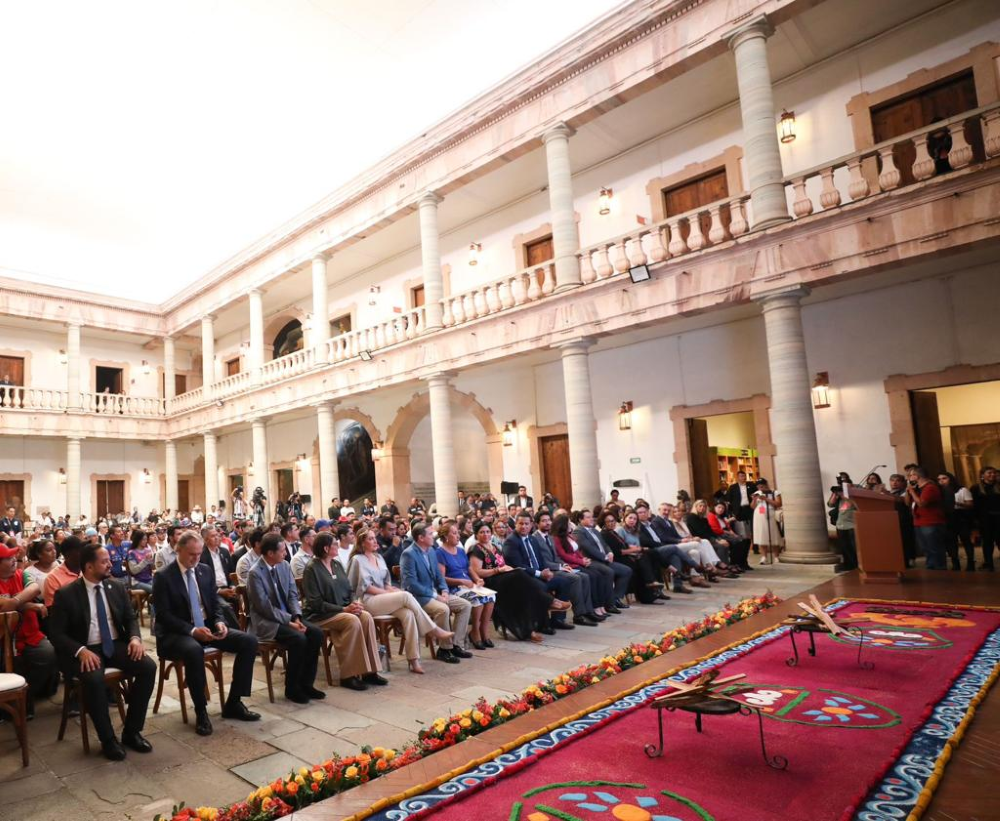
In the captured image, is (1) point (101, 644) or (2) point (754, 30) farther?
(2) point (754, 30)

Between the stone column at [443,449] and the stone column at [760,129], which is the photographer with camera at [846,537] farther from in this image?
the stone column at [443,449]

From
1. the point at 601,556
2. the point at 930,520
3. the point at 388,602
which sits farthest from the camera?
the point at 930,520

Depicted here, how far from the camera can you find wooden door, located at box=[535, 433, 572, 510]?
1524 cm

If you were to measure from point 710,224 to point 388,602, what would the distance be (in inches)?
328

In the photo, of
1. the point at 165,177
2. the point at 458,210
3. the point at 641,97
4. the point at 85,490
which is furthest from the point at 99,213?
the point at 641,97

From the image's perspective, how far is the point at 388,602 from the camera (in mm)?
5887

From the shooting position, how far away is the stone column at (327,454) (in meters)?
16.3

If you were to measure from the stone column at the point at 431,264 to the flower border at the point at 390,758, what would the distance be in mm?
9396

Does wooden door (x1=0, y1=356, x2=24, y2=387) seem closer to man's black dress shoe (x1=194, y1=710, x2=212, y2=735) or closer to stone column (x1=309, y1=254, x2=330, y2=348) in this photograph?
stone column (x1=309, y1=254, x2=330, y2=348)

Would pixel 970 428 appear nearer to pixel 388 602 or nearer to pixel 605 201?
pixel 605 201

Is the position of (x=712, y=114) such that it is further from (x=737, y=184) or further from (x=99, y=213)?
(x=99, y=213)

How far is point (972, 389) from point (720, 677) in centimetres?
1205

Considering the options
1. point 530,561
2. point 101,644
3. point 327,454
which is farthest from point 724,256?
point 327,454

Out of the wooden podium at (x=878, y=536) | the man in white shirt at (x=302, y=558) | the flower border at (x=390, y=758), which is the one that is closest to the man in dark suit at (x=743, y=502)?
the wooden podium at (x=878, y=536)
